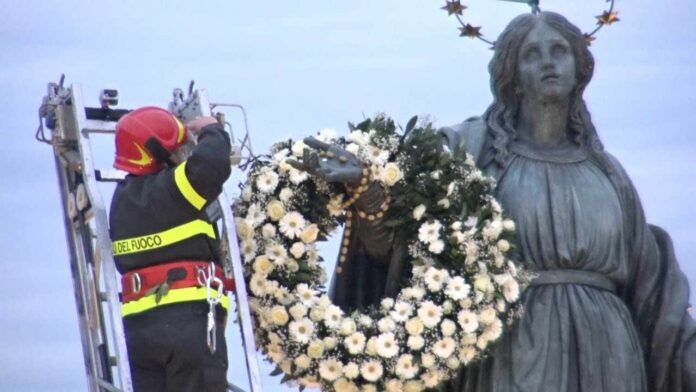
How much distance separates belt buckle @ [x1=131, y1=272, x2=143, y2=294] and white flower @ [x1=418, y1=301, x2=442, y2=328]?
167cm

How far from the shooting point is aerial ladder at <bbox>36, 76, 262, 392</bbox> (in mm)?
11250

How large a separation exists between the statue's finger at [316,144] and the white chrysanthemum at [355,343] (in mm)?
1047

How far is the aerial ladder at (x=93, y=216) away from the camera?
443 inches

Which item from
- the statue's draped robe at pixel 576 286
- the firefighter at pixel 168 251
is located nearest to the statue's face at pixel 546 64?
the statue's draped robe at pixel 576 286

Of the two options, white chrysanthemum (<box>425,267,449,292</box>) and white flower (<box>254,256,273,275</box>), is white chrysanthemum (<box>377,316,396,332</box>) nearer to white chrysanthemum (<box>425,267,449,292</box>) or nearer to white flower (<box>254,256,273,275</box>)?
white chrysanthemum (<box>425,267,449,292</box>)

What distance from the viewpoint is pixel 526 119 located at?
42.3ft

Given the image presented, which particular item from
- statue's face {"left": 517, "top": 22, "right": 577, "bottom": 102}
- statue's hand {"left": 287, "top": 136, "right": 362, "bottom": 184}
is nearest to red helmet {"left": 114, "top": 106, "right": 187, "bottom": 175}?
statue's hand {"left": 287, "top": 136, "right": 362, "bottom": 184}

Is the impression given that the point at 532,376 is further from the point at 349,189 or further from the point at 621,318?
the point at 349,189

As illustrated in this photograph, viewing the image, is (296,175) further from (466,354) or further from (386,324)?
(466,354)

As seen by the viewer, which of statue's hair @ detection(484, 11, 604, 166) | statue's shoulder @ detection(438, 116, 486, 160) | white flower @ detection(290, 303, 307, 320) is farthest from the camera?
statue's hair @ detection(484, 11, 604, 166)

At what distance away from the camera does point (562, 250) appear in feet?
40.6

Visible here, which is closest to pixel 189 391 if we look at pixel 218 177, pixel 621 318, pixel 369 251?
pixel 218 177

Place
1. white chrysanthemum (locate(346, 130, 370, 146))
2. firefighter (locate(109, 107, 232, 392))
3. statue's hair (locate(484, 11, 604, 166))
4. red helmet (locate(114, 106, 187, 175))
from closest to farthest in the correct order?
firefighter (locate(109, 107, 232, 392)) → red helmet (locate(114, 106, 187, 175)) → white chrysanthemum (locate(346, 130, 370, 146)) → statue's hair (locate(484, 11, 604, 166))

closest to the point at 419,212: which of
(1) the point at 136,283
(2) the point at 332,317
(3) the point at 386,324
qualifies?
(3) the point at 386,324
